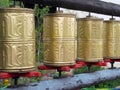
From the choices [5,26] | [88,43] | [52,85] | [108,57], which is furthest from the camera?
[108,57]

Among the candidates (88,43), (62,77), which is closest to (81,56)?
(88,43)

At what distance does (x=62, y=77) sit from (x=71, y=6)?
325 mm

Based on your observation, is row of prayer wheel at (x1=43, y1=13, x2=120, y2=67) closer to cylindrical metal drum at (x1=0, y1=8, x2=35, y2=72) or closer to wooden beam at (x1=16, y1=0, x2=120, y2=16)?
wooden beam at (x1=16, y1=0, x2=120, y2=16)

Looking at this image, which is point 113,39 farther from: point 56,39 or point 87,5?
point 56,39

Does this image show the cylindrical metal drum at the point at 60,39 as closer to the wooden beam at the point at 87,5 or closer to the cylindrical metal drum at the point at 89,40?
the wooden beam at the point at 87,5

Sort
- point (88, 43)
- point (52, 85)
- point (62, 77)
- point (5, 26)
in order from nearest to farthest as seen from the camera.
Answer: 1. point (5, 26)
2. point (52, 85)
3. point (62, 77)
4. point (88, 43)

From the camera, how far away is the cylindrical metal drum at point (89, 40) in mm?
2205

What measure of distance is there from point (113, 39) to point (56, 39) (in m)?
0.66

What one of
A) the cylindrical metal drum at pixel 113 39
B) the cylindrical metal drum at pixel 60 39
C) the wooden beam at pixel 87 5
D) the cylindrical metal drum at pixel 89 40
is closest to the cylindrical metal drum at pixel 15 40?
the wooden beam at pixel 87 5

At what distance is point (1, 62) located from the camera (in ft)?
5.44

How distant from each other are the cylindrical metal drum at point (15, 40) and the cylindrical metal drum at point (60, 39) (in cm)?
26

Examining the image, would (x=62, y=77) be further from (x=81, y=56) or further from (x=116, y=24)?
(x=116, y=24)

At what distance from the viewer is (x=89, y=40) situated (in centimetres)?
220

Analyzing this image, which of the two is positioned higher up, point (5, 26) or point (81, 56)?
point (5, 26)
